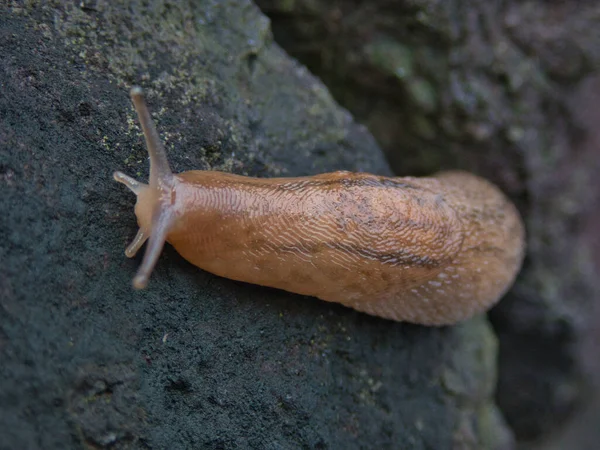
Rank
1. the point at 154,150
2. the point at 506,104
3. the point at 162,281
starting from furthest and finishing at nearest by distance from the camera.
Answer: the point at 506,104, the point at 162,281, the point at 154,150

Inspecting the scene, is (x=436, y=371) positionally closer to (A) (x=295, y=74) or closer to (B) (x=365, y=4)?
(A) (x=295, y=74)

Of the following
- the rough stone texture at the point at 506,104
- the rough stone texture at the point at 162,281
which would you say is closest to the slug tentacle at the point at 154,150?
the rough stone texture at the point at 162,281

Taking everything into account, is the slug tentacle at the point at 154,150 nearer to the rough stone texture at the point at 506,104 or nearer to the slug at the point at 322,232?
the slug at the point at 322,232

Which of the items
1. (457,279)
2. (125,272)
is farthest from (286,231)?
(457,279)

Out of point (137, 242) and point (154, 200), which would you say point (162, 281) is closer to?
point (137, 242)

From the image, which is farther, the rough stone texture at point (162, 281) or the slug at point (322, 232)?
the slug at point (322, 232)

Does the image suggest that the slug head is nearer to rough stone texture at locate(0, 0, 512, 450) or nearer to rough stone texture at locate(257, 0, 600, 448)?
rough stone texture at locate(0, 0, 512, 450)


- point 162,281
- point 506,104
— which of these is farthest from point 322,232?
point 506,104
